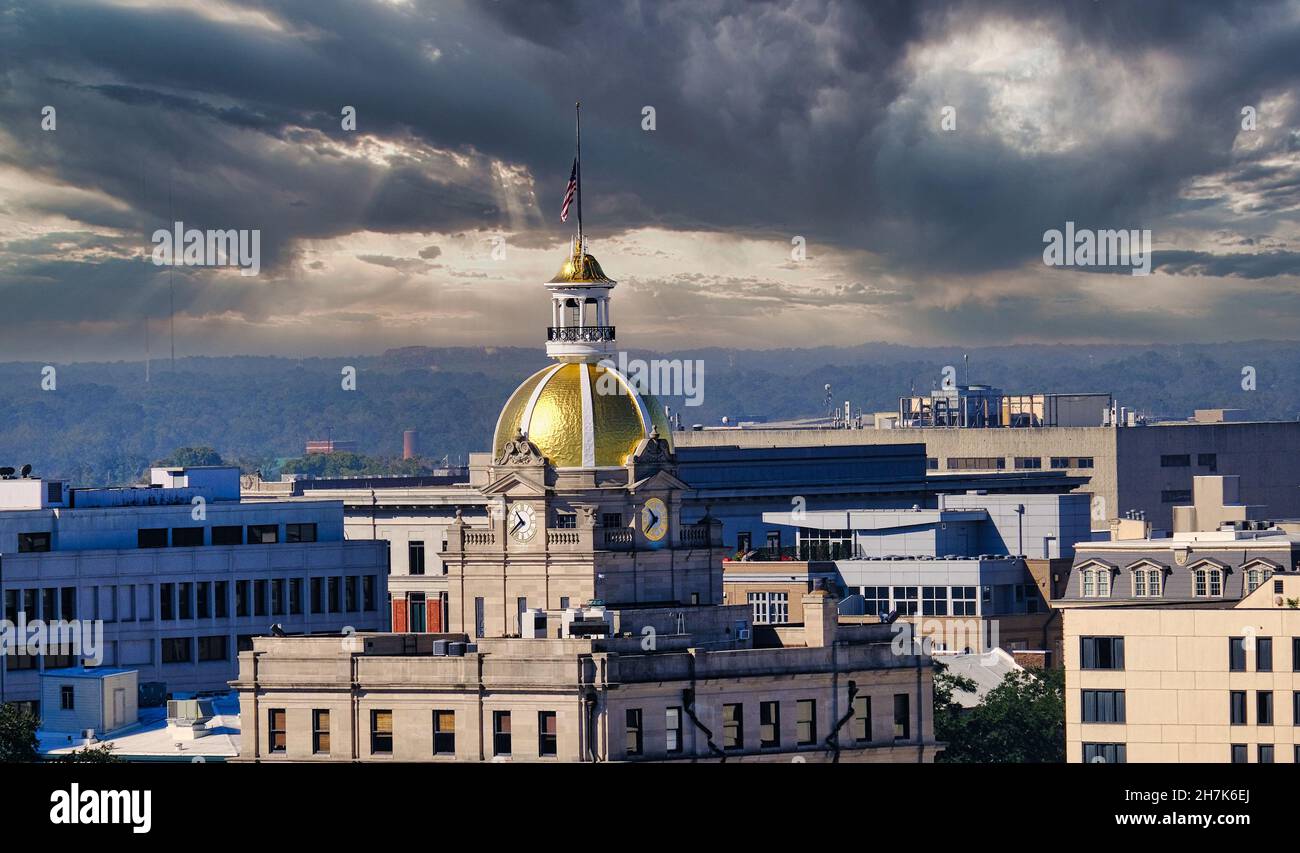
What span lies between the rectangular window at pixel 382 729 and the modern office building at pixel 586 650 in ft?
0.15

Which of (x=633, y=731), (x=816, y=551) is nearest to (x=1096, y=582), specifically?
(x=633, y=731)

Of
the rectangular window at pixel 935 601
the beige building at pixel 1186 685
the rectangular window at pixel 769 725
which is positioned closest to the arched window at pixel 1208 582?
the beige building at pixel 1186 685

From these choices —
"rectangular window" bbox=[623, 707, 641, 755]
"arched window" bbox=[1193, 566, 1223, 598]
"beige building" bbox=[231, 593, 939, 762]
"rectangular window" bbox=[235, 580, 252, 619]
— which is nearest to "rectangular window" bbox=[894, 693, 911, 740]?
"beige building" bbox=[231, 593, 939, 762]

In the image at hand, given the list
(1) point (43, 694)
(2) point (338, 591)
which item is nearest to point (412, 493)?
(2) point (338, 591)

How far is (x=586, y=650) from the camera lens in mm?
96438

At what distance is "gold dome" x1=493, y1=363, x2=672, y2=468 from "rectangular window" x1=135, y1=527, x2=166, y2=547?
33.8 metres

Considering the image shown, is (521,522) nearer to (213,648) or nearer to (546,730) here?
(546,730)

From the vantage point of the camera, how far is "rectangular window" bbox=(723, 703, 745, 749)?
325 feet

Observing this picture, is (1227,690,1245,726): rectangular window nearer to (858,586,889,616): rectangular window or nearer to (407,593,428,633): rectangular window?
(407,593,428,633): rectangular window

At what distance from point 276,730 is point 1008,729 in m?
46.2

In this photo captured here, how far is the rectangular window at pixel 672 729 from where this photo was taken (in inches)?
3814

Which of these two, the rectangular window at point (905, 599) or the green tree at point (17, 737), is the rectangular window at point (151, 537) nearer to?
the green tree at point (17, 737)

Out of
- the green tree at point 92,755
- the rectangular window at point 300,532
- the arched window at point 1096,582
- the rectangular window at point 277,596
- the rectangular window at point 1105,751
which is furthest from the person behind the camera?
the rectangular window at point 300,532
